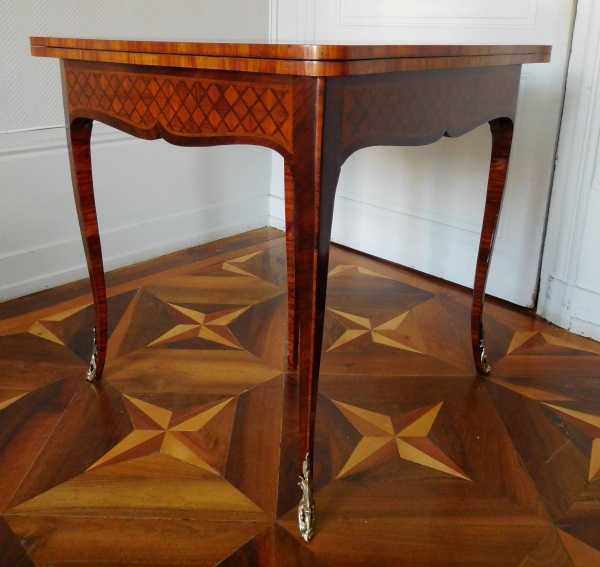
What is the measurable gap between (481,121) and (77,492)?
0.81m

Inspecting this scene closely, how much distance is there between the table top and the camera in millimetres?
606

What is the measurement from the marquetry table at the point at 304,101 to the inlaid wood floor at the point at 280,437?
0.45 ft

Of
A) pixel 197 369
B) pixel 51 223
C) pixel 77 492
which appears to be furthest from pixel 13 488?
pixel 51 223

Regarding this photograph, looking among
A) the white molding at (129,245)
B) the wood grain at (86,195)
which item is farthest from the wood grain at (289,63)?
the white molding at (129,245)

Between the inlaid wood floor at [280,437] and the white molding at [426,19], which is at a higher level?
the white molding at [426,19]

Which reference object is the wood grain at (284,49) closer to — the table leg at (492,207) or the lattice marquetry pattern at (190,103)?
the lattice marquetry pattern at (190,103)

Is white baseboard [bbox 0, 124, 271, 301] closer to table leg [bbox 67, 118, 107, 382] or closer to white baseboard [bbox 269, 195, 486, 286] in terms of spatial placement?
white baseboard [bbox 269, 195, 486, 286]

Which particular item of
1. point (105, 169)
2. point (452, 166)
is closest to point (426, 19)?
point (452, 166)

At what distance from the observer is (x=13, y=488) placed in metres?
0.87

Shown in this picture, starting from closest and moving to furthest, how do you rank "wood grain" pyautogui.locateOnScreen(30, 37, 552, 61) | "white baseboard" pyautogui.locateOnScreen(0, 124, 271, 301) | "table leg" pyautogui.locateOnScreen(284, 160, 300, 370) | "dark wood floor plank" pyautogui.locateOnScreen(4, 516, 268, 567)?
"wood grain" pyautogui.locateOnScreen(30, 37, 552, 61) → "dark wood floor plank" pyautogui.locateOnScreen(4, 516, 268, 567) → "table leg" pyautogui.locateOnScreen(284, 160, 300, 370) → "white baseboard" pyautogui.locateOnScreen(0, 124, 271, 301)

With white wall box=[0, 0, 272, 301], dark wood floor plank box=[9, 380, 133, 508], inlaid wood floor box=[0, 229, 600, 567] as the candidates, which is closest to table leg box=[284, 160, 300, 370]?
inlaid wood floor box=[0, 229, 600, 567]

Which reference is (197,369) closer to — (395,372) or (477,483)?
(395,372)

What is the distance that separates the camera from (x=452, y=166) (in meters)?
1.59

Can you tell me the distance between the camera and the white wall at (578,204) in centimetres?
126
